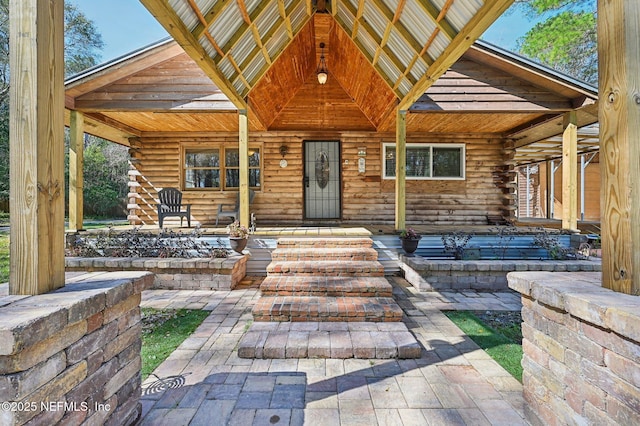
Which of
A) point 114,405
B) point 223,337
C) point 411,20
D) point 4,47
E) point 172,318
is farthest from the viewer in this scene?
point 4,47

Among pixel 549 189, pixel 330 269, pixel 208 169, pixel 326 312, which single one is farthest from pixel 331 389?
pixel 549 189

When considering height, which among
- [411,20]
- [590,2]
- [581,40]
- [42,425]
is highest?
[590,2]

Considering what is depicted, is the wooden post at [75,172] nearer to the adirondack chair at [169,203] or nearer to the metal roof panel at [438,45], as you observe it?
the adirondack chair at [169,203]

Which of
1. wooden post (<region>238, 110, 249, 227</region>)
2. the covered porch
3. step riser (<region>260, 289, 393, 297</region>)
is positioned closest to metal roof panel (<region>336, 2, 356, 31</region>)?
wooden post (<region>238, 110, 249, 227</region>)

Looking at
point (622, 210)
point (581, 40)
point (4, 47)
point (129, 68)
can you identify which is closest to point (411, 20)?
point (622, 210)

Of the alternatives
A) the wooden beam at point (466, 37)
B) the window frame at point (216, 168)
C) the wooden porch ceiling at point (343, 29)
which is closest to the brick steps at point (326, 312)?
the wooden beam at point (466, 37)

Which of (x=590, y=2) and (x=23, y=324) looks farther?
(x=590, y=2)

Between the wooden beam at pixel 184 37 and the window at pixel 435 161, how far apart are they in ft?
17.0

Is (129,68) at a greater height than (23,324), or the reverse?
(129,68)

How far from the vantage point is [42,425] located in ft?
3.63

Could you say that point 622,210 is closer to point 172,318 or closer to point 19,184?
point 19,184

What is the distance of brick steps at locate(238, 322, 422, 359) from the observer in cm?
245

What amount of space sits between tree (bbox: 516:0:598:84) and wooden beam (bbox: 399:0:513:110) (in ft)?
32.3

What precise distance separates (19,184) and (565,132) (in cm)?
800
